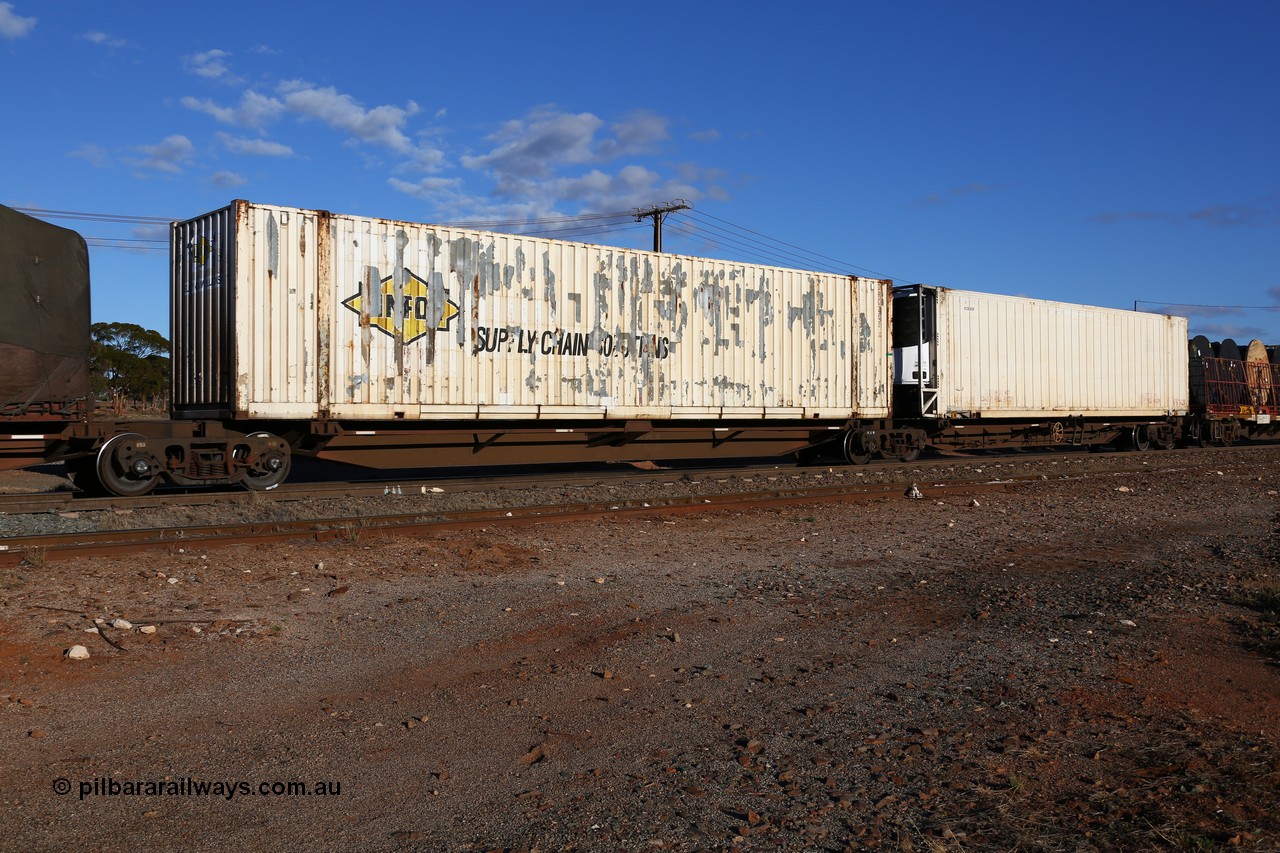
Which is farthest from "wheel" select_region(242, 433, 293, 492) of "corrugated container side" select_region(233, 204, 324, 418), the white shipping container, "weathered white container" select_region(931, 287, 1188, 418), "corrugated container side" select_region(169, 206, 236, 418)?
"weathered white container" select_region(931, 287, 1188, 418)

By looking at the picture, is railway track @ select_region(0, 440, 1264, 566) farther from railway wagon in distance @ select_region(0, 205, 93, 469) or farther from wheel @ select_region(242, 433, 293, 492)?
railway wagon in distance @ select_region(0, 205, 93, 469)

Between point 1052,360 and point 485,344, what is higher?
point 1052,360

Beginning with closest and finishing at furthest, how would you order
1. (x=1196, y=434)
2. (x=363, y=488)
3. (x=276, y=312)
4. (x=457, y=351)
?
(x=276, y=312)
(x=363, y=488)
(x=457, y=351)
(x=1196, y=434)

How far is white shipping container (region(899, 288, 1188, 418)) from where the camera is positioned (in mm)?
18375

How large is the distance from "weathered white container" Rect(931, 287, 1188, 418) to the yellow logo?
33.3ft

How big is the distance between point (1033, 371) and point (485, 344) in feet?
42.3

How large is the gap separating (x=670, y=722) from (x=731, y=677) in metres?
0.75

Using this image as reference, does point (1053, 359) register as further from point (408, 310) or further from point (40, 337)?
point (40, 337)

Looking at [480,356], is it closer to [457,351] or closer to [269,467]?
[457,351]

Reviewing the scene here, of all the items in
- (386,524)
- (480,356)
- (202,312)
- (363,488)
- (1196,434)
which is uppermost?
(202,312)

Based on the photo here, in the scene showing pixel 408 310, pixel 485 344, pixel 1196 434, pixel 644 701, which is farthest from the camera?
pixel 1196 434

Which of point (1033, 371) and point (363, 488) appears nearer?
point (363, 488)

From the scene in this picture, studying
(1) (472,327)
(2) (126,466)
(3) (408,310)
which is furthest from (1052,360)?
(2) (126,466)

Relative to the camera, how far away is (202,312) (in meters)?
11.9
